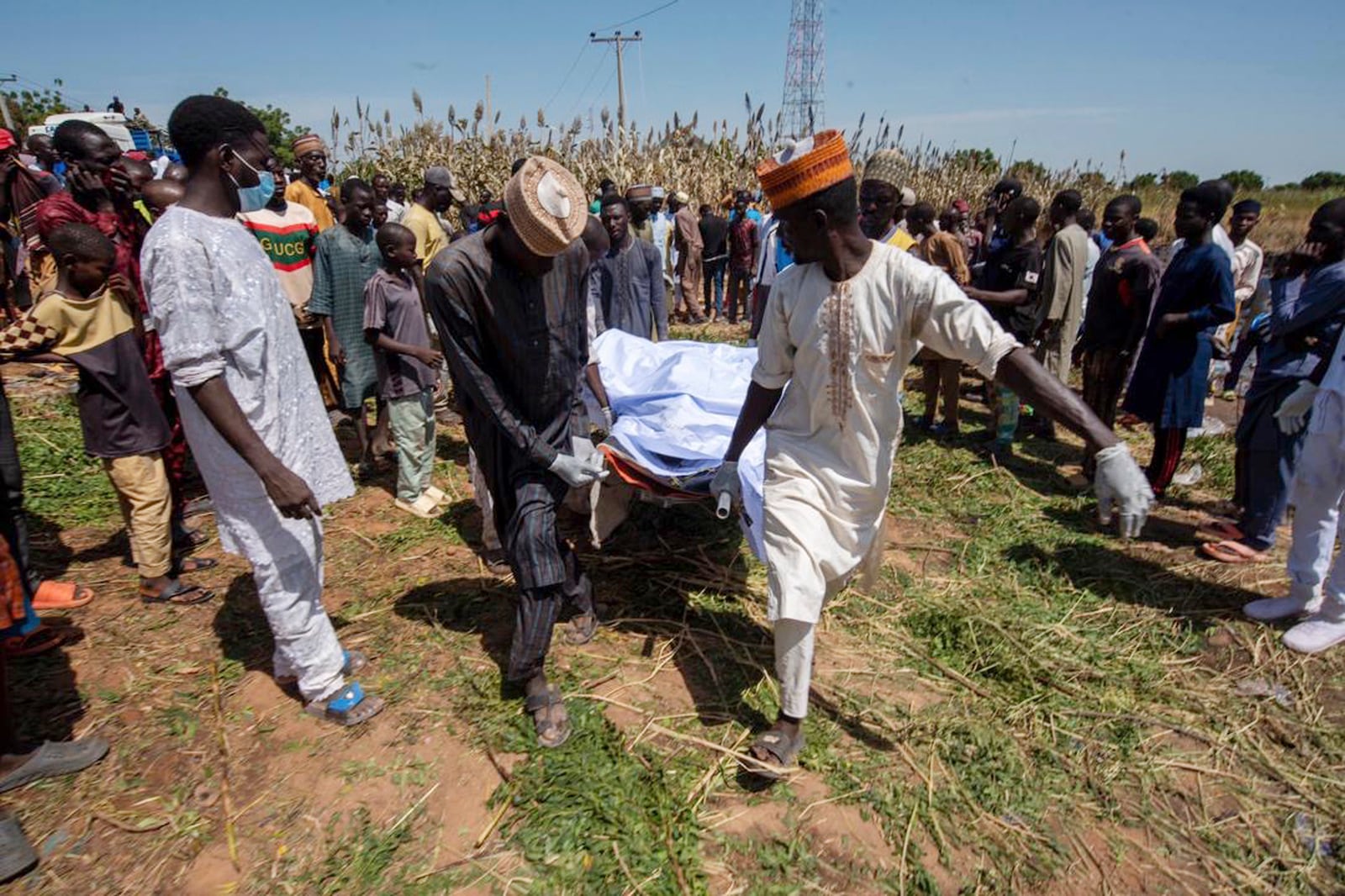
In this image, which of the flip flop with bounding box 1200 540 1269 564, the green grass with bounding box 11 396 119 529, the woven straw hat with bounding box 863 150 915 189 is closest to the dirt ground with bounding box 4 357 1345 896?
the flip flop with bounding box 1200 540 1269 564

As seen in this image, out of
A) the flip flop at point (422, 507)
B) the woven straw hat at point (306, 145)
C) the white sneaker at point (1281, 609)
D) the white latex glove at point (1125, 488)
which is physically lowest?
the white sneaker at point (1281, 609)

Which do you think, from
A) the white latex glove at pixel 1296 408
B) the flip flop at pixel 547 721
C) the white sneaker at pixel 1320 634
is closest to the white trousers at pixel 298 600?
the flip flop at pixel 547 721

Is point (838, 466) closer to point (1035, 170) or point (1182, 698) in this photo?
point (1182, 698)

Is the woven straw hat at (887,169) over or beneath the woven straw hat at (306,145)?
beneath

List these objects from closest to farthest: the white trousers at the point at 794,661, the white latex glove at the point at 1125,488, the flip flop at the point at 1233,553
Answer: the white latex glove at the point at 1125,488, the white trousers at the point at 794,661, the flip flop at the point at 1233,553

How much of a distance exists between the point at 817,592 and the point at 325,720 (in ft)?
7.22

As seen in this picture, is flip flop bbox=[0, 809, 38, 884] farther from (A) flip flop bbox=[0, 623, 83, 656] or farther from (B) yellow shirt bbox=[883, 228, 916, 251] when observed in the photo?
(B) yellow shirt bbox=[883, 228, 916, 251]

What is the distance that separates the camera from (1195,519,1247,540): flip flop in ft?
15.3

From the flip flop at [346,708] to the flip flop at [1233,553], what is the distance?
492cm

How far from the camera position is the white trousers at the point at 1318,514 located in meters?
3.47

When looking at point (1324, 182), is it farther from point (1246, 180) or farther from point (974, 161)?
point (974, 161)

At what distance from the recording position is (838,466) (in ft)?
8.68

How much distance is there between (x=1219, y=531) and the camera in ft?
15.6

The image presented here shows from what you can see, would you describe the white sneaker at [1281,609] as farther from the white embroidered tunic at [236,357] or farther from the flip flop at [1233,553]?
the white embroidered tunic at [236,357]
